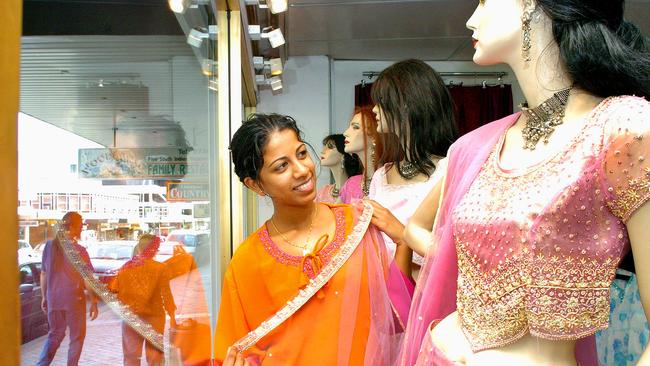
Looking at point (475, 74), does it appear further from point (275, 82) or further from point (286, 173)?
point (286, 173)

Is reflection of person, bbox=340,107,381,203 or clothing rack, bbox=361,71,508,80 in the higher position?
clothing rack, bbox=361,71,508,80

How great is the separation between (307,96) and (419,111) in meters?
3.70

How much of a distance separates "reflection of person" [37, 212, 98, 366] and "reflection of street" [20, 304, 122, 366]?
0.06 feet

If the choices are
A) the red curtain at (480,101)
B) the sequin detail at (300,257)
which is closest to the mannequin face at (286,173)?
the sequin detail at (300,257)

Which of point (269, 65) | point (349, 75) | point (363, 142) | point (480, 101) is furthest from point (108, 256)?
point (480, 101)

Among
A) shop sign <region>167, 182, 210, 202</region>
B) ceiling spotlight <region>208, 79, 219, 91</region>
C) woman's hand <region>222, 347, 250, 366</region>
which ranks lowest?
woman's hand <region>222, 347, 250, 366</region>

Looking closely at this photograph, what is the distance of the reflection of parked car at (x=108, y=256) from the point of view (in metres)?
0.87

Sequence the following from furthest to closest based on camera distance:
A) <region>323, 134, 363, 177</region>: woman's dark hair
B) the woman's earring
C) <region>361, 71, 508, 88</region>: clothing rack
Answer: <region>361, 71, 508, 88</region>: clothing rack, <region>323, 134, 363, 177</region>: woman's dark hair, the woman's earring

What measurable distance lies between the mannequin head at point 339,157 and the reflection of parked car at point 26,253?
2.95m

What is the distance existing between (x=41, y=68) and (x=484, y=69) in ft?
17.4

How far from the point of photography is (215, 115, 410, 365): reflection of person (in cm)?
143

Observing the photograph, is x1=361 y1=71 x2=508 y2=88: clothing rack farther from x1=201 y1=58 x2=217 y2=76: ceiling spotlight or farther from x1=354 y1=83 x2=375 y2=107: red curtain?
x1=201 y1=58 x2=217 y2=76: ceiling spotlight

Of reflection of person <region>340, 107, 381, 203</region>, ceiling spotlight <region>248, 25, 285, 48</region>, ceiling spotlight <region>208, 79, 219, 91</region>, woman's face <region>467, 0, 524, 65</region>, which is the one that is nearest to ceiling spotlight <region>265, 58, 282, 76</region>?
ceiling spotlight <region>248, 25, 285, 48</region>

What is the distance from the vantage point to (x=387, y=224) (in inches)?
61.1
